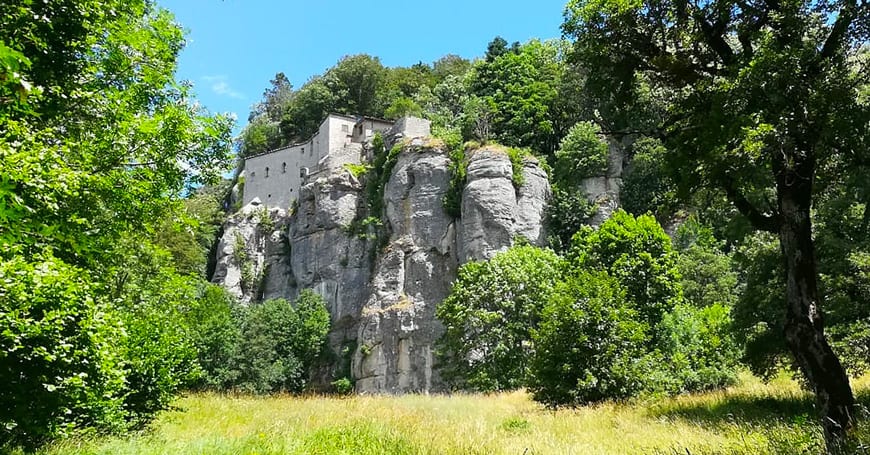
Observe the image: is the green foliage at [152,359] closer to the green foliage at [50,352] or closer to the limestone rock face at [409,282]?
the green foliage at [50,352]

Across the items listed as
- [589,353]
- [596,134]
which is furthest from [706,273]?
[596,134]

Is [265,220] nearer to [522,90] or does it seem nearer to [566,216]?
[522,90]

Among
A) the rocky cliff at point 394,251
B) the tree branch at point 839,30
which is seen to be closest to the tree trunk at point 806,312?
the tree branch at point 839,30

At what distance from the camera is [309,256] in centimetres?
5956

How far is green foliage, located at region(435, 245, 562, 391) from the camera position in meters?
33.6

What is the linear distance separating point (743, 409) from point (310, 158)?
2296 inches

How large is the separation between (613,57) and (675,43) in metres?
1.19

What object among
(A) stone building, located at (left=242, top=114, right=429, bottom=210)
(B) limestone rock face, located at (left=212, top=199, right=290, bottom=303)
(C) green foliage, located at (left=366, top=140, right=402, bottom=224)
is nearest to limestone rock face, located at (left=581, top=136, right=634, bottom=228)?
(A) stone building, located at (left=242, top=114, right=429, bottom=210)

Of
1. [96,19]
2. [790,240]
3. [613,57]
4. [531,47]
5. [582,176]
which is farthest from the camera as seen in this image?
[531,47]

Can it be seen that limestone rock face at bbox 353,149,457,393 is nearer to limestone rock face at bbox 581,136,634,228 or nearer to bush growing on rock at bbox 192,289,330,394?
bush growing on rock at bbox 192,289,330,394

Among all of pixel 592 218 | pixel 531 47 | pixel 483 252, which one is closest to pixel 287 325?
pixel 483 252

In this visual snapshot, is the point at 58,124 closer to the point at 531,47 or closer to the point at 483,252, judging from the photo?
the point at 483,252

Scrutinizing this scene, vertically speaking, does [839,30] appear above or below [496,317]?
above

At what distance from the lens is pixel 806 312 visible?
31.0 ft
